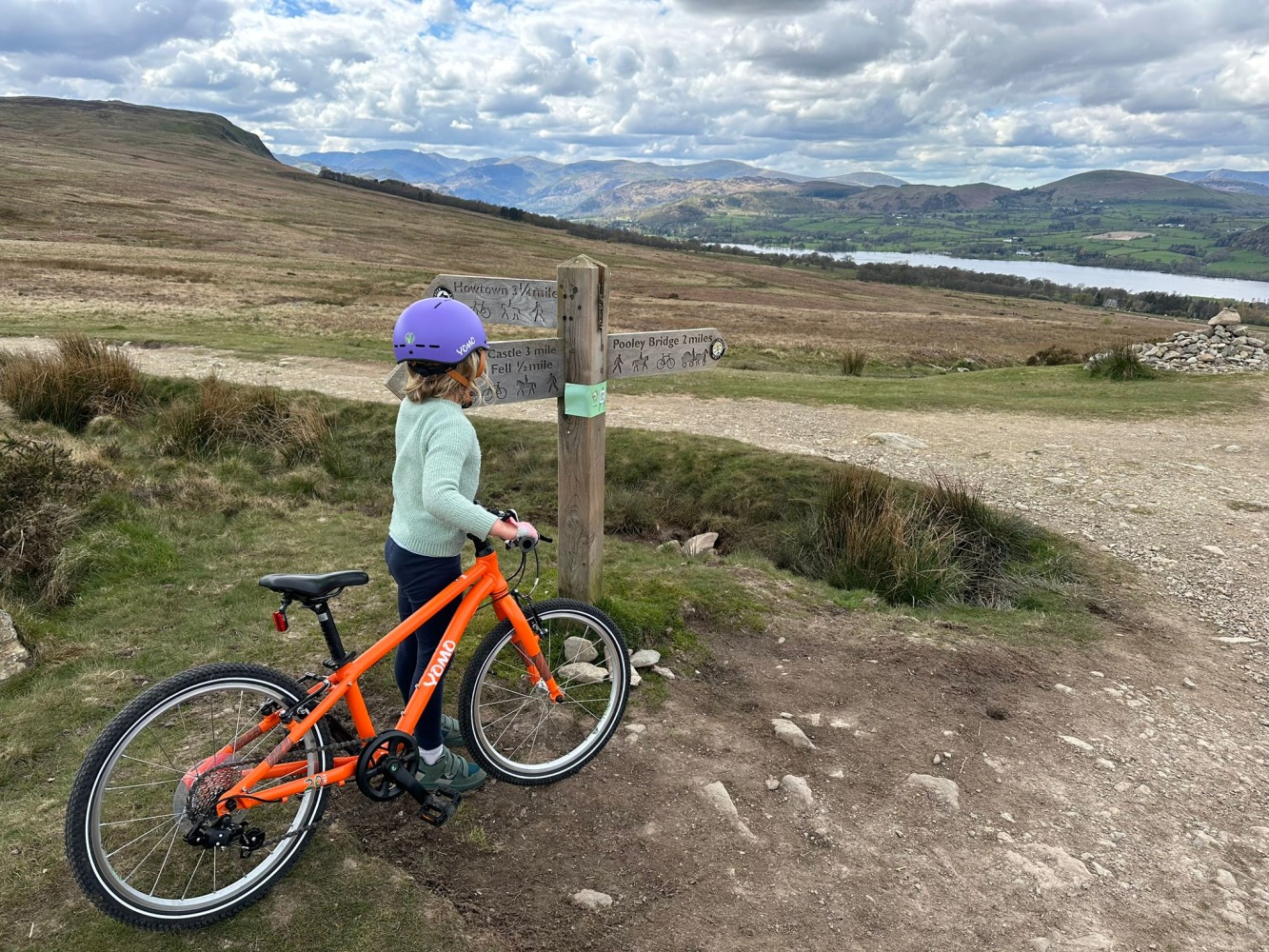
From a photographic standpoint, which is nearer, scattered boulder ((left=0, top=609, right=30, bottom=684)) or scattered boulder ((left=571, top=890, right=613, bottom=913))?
scattered boulder ((left=571, top=890, right=613, bottom=913))

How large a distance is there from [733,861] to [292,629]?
3.63 metres

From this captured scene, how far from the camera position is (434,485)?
3.14 meters

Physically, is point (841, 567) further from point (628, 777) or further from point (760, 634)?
point (628, 777)

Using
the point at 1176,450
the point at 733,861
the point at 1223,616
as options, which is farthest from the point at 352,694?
the point at 1176,450

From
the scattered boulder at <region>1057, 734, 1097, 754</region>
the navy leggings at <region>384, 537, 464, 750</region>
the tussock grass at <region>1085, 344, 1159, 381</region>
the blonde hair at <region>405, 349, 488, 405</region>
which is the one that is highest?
the blonde hair at <region>405, 349, 488, 405</region>

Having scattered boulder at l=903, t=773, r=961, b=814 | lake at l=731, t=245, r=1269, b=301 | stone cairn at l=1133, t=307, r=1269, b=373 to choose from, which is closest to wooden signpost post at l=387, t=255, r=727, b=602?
scattered boulder at l=903, t=773, r=961, b=814

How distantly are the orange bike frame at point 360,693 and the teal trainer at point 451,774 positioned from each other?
0.30 m

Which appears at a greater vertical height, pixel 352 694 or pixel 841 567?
pixel 352 694

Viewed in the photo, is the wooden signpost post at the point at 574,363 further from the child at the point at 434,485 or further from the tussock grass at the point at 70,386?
the tussock grass at the point at 70,386

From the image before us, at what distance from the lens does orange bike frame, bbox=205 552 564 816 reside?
298 cm

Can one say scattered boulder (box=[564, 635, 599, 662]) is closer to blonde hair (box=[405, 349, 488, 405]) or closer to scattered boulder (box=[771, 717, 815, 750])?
scattered boulder (box=[771, 717, 815, 750])

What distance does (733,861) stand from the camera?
11.2ft

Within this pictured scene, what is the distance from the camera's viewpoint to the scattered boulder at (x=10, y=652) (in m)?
4.60

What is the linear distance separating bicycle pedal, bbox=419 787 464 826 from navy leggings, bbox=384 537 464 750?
0.74 ft
